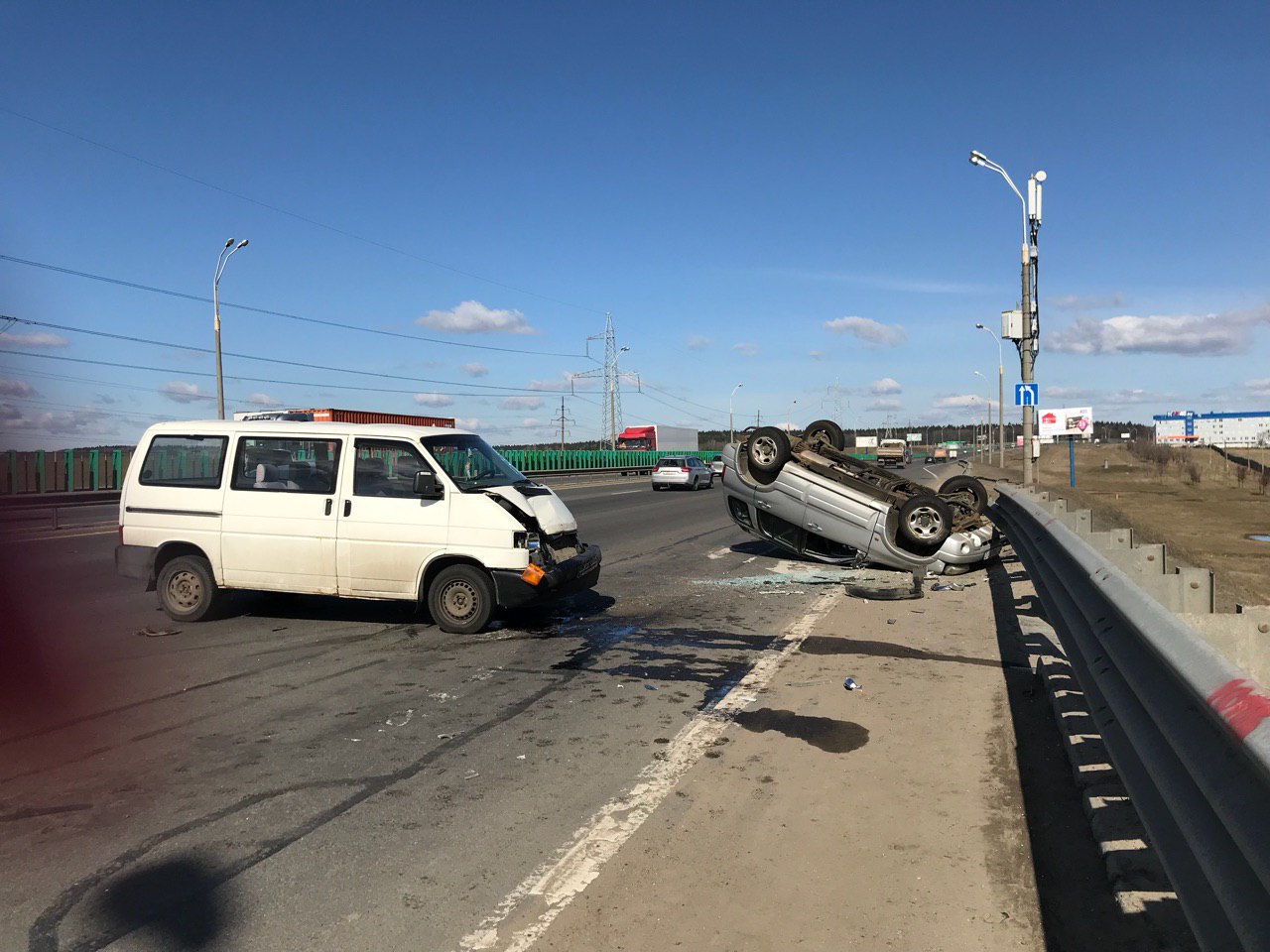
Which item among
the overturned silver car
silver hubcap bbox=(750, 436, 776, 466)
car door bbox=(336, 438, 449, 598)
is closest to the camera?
car door bbox=(336, 438, 449, 598)

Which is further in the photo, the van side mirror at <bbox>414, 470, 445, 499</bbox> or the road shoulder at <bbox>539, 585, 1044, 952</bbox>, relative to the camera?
the van side mirror at <bbox>414, 470, 445, 499</bbox>

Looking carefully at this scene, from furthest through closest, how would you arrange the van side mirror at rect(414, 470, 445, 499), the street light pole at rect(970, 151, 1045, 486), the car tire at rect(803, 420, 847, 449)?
the street light pole at rect(970, 151, 1045, 486) < the car tire at rect(803, 420, 847, 449) < the van side mirror at rect(414, 470, 445, 499)

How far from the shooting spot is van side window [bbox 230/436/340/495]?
8672 millimetres

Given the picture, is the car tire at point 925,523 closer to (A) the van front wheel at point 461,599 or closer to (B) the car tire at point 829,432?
(B) the car tire at point 829,432

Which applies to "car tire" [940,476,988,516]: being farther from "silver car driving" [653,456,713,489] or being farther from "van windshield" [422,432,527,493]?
"silver car driving" [653,456,713,489]

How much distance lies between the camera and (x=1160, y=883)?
11.6 feet

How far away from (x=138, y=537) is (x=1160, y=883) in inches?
345

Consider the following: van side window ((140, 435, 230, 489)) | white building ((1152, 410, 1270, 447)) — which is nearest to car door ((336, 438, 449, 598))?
van side window ((140, 435, 230, 489))

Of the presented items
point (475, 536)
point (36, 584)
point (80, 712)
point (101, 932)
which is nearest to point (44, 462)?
point (36, 584)

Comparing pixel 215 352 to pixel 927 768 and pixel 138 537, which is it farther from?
pixel 927 768

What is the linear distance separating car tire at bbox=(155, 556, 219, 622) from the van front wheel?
2.21 m

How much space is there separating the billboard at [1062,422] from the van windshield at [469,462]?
29.8 meters

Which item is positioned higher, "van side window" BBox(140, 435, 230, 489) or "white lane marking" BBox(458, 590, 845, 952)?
"van side window" BBox(140, 435, 230, 489)

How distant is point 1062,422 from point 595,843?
120 feet
